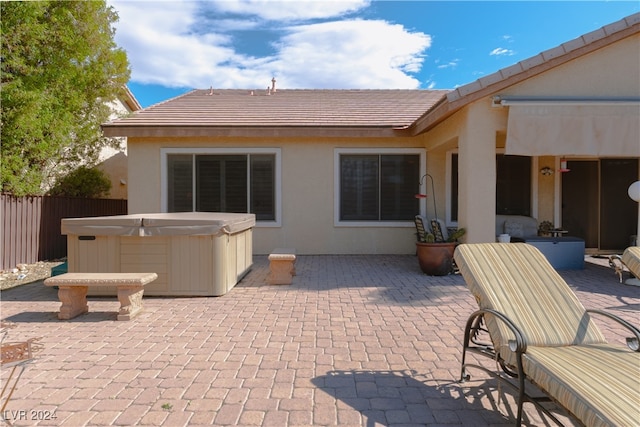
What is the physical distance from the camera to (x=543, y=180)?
10.0 m

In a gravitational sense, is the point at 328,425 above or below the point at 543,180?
below

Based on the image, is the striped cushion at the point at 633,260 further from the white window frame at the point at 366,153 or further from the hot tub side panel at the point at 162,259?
the white window frame at the point at 366,153

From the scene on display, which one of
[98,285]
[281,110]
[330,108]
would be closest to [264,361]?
[98,285]

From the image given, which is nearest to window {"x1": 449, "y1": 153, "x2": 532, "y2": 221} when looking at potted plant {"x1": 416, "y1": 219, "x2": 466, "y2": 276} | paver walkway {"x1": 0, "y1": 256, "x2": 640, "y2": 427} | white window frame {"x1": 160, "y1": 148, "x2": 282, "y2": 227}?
potted plant {"x1": 416, "y1": 219, "x2": 466, "y2": 276}

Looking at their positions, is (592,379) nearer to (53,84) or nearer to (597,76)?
(597,76)

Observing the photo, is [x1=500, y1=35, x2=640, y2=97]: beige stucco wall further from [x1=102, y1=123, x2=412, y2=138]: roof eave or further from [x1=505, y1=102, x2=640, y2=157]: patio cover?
[x1=102, y1=123, x2=412, y2=138]: roof eave

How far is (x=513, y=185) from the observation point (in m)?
10.0

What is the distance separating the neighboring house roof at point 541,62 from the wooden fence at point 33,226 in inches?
363

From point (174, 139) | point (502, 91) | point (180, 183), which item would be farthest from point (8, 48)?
point (502, 91)

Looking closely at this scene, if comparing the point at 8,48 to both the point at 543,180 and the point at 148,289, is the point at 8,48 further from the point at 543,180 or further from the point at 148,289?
the point at 543,180

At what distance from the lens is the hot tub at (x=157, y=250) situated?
18.2ft

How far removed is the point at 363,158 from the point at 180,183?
467cm

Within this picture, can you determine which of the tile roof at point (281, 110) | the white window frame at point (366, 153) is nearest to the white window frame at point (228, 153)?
the tile roof at point (281, 110)

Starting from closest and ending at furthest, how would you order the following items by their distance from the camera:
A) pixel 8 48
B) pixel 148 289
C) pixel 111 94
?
pixel 148 289 → pixel 8 48 → pixel 111 94
